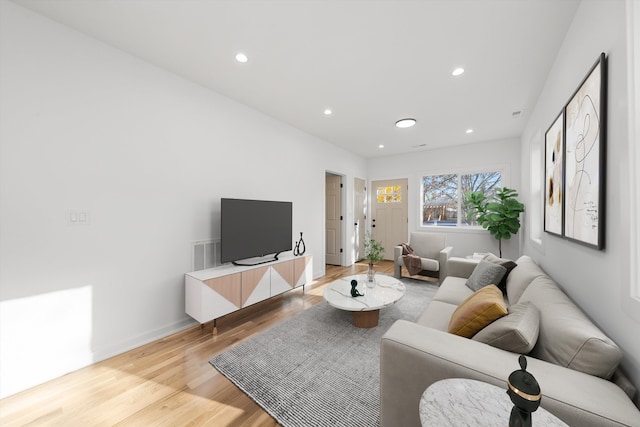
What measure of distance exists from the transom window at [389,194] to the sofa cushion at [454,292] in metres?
3.32

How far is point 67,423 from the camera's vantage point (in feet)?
4.76

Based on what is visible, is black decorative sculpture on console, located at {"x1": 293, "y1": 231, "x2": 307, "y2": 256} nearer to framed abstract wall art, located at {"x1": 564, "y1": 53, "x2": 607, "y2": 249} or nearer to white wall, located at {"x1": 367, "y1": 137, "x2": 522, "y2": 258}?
white wall, located at {"x1": 367, "y1": 137, "x2": 522, "y2": 258}

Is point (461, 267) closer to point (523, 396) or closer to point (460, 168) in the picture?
point (460, 168)

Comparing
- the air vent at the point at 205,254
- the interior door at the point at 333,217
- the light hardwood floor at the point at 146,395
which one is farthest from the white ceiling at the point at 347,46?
the light hardwood floor at the point at 146,395

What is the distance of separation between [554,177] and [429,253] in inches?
98.6

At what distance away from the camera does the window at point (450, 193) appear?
4922 mm

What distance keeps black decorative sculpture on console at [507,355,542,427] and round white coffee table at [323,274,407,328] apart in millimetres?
1745

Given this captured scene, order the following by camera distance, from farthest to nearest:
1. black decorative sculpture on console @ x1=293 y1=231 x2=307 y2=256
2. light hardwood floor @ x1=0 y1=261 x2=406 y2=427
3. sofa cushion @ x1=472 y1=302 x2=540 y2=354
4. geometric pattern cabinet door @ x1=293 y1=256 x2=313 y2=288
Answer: black decorative sculpture on console @ x1=293 y1=231 x2=307 y2=256 < geometric pattern cabinet door @ x1=293 y1=256 x2=313 y2=288 < light hardwood floor @ x1=0 y1=261 x2=406 y2=427 < sofa cushion @ x1=472 y1=302 x2=540 y2=354

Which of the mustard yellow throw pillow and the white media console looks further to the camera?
the white media console

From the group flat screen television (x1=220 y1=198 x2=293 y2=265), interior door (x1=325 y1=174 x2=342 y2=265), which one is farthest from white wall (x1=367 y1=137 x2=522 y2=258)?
flat screen television (x1=220 y1=198 x2=293 y2=265)

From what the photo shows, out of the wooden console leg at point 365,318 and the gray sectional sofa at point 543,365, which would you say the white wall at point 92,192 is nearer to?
the wooden console leg at point 365,318

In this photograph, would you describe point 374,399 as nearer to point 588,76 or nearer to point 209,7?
point 588,76

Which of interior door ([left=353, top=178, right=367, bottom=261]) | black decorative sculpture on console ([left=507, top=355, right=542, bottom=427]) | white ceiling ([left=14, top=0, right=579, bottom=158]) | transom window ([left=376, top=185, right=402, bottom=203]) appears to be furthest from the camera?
transom window ([left=376, top=185, right=402, bottom=203])

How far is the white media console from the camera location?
240cm
